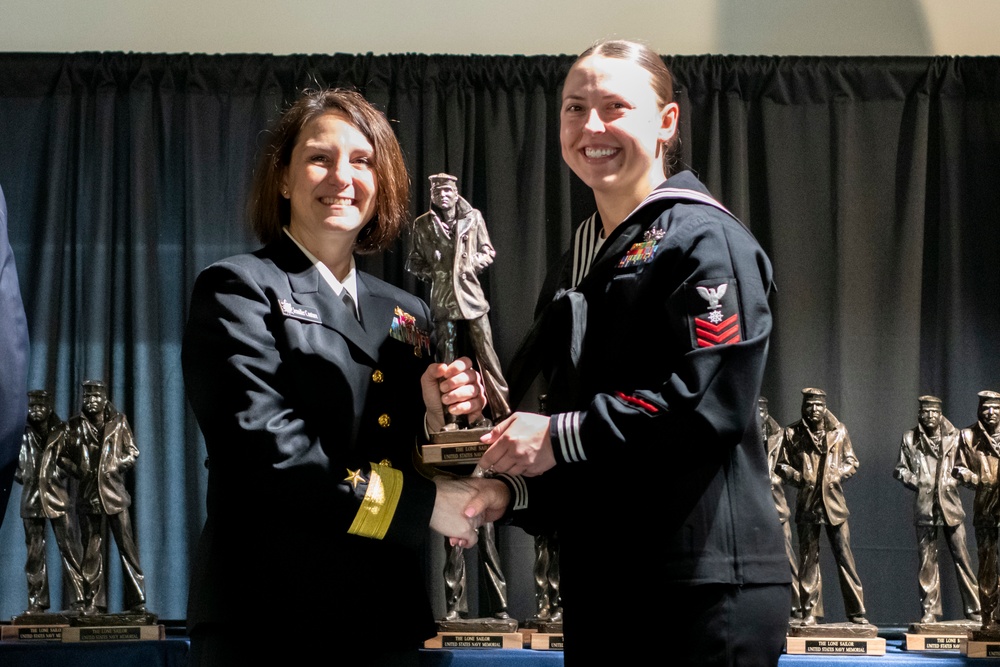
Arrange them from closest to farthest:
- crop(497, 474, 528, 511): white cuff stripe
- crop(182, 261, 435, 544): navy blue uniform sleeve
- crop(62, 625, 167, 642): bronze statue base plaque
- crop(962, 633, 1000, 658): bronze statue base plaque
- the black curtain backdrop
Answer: crop(182, 261, 435, 544): navy blue uniform sleeve < crop(497, 474, 528, 511): white cuff stripe < crop(962, 633, 1000, 658): bronze statue base plaque < crop(62, 625, 167, 642): bronze statue base plaque < the black curtain backdrop

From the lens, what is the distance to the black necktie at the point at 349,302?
2391mm

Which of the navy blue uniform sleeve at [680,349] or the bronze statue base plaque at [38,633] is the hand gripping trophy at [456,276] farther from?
the bronze statue base plaque at [38,633]

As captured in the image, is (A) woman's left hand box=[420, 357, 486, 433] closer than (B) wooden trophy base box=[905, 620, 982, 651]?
Yes

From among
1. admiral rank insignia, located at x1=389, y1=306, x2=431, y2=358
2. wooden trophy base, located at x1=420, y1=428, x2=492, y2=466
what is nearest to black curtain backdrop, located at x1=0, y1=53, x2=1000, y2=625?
admiral rank insignia, located at x1=389, y1=306, x2=431, y2=358

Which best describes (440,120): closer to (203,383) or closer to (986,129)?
(986,129)

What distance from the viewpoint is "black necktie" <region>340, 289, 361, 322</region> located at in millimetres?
2391

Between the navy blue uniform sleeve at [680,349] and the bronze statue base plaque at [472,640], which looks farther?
the bronze statue base plaque at [472,640]

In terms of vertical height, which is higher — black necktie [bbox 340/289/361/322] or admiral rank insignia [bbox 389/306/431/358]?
black necktie [bbox 340/289/361/322]

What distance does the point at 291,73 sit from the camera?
455cm

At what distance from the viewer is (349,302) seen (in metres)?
2.40

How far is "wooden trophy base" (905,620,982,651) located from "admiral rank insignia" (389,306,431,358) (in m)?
2.13

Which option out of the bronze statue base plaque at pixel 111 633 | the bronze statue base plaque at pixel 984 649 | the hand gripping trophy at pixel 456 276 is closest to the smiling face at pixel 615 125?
the hand gripping trophy at pixel 456 276

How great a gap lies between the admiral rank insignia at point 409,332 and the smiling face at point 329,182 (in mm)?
197

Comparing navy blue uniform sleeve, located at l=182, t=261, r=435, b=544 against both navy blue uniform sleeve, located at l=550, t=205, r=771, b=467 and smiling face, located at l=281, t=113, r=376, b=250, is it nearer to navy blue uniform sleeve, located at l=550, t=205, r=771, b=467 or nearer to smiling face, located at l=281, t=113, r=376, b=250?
smiling face, located at l=281, t=113, r=376, b=250
